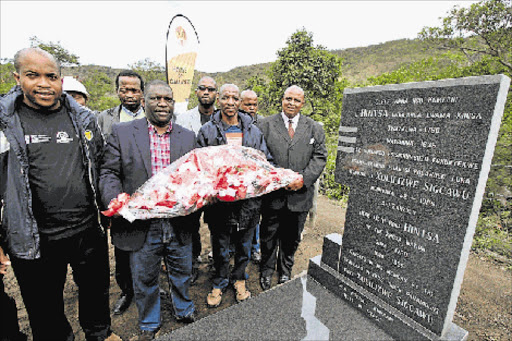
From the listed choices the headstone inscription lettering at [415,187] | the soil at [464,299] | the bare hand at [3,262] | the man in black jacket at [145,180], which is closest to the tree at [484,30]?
the soil at [464,299]

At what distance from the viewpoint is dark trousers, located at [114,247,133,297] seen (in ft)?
9.49

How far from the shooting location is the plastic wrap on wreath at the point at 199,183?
A: 1952 mm

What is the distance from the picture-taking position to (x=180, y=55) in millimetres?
7055

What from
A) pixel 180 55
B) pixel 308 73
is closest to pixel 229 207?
pixel 308 73

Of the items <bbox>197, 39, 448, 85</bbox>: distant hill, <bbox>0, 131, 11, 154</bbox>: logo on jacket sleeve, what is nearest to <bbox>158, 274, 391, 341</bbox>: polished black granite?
<bbox>0, 131, 11, 154</bbox>: logo on jacket sleeve

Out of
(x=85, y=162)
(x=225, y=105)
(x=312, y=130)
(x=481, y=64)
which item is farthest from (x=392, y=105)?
(x=481, y=64)

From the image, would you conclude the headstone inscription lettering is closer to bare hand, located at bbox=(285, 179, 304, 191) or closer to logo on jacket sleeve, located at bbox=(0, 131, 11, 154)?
bare hand, located at bbox=(285, 179, 304, 191)

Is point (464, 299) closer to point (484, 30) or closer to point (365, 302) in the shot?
point (365, 302)

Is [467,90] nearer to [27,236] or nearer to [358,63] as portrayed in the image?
[27,236]

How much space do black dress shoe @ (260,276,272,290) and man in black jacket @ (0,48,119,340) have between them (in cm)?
181

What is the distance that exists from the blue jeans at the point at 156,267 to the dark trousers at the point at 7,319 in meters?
0.96

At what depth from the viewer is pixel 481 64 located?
5.80 metres

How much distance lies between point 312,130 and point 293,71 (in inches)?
146

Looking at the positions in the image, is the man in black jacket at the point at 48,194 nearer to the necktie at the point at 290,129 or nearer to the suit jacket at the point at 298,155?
the suit jacket at the point at 298,155
